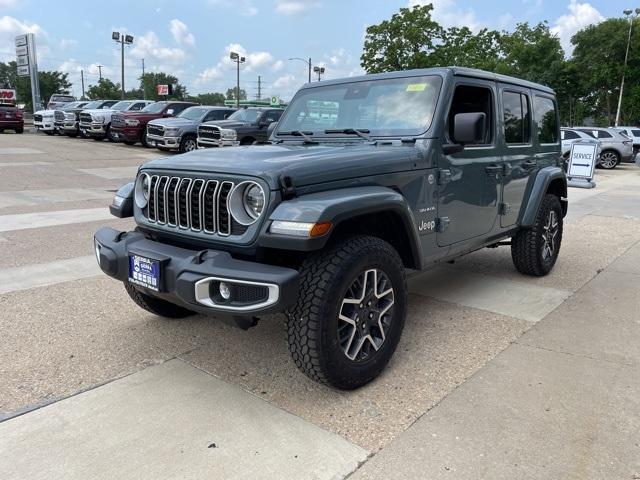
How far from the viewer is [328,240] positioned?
9.62 feet

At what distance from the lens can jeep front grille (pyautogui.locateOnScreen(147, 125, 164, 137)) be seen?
685 inches

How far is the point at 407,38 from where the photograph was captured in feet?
115

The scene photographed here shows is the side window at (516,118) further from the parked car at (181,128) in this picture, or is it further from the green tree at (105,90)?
the green tree at (105,90)

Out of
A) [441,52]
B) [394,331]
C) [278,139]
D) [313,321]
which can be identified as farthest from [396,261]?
[441,52]

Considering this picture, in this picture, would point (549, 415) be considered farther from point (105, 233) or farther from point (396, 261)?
point (105, 233)

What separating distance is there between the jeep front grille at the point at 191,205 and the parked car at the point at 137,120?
17.2 meters

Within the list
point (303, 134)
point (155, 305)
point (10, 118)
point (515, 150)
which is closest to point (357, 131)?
point (303, 134)

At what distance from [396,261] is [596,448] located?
1.36 m

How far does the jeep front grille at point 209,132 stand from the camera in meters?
15.6

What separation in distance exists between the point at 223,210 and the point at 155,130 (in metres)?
15.8

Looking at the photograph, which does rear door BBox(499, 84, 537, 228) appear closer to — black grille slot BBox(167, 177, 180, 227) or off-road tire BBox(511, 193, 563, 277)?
off-road tire BBox(511, 193, 563, 277)

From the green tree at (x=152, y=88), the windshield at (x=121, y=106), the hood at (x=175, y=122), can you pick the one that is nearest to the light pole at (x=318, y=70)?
the windshield at (x=121, y=106)

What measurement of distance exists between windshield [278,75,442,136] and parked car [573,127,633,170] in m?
19.7

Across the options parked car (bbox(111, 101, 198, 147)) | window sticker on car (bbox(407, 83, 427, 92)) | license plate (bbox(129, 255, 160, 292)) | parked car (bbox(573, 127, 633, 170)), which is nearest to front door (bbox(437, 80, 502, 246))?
window sticker on car (bbox(407, 83, 427, 92))
